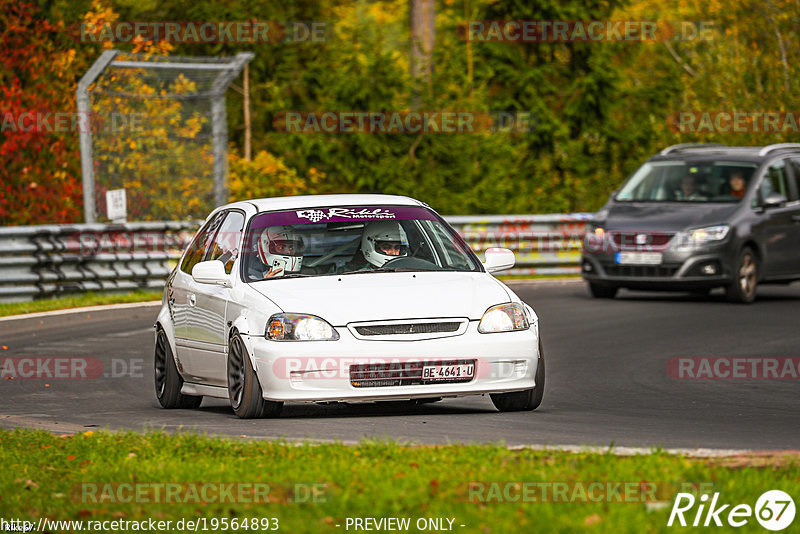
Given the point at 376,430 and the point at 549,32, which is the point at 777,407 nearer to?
the point at 376,430

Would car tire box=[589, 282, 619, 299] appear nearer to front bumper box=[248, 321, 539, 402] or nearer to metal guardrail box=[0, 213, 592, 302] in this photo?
metal guardrail box=[0, 213, 592, 302]

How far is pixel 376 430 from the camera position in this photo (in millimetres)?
9516

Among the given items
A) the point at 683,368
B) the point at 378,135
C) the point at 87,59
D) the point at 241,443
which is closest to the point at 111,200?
the point at 87,59

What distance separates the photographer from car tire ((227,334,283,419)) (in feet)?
33.7

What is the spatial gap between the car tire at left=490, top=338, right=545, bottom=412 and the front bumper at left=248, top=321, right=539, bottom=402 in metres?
0.52

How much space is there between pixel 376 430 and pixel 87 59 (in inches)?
796

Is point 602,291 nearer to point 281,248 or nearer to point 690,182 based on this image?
point 690,182

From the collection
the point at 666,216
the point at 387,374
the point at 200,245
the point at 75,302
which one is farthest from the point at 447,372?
the point at 75,302

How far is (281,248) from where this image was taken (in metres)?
11.2

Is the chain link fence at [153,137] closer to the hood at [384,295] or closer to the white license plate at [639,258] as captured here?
the white license plate at [639,258]

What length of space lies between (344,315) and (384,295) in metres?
0.33

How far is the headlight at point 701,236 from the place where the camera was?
2083cm

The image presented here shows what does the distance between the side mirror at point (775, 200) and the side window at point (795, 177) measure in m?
0.36

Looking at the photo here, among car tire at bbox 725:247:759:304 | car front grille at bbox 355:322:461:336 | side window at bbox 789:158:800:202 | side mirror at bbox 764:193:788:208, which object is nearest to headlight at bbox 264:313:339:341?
car front grille at bbox 355:322:461:336
